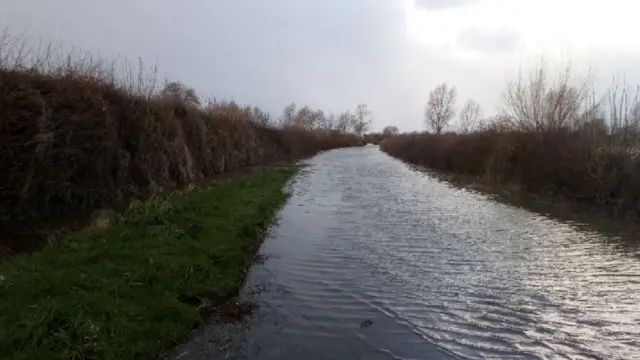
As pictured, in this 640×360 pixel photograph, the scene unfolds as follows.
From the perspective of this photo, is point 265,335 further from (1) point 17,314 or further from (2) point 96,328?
(1) point 17,314

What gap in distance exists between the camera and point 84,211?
12219 mm

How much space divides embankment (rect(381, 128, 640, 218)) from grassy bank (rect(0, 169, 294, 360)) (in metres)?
14.3

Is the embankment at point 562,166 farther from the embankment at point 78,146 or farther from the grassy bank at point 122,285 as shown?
the embankment at point 78,146

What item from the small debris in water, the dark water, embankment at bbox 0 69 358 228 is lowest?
the small debris in water

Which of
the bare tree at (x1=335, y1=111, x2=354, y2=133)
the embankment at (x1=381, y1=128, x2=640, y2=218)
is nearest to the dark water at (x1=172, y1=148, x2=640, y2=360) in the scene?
the embankment at (x1=381, y1=128, x2=640, y2=218)

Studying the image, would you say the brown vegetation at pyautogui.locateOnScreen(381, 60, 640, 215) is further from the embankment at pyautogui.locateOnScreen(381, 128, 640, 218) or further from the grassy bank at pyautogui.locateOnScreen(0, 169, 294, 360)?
the grassy bank at pyautogui.locateOnScreen(0, 169, 294, 360)

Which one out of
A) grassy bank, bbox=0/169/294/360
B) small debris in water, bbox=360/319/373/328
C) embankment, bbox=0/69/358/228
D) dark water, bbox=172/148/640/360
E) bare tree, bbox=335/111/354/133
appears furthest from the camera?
bare tree, bbox=335/111/354/133

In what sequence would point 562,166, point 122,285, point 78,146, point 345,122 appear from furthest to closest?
point 345,122
point 562,166
point 78,146
point 122,285

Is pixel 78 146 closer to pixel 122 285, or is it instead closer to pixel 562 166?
pixel 122 285

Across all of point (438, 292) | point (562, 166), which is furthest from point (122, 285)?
point (562, 166)

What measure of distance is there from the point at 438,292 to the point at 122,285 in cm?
483

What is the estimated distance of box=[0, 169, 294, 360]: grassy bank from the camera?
4.94 metres

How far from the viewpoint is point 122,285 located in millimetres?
6422

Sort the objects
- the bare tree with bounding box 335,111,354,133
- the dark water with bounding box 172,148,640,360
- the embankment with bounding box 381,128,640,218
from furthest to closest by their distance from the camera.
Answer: the bare tree with bounding box 335,111,354,133, the embankment with bounding box 381,128,640,218, the dark water with bounding box 172,148,640,360
